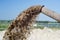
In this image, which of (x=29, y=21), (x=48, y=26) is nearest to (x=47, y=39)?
(x=48, y=26)

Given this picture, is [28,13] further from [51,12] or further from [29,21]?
[51,12]

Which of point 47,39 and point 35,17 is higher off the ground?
point 35,17

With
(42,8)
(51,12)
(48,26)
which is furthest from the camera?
(48,26)

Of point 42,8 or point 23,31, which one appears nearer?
point 42,8

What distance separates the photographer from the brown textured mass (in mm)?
2062

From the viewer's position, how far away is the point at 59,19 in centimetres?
165

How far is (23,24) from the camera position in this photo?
2.11 metres

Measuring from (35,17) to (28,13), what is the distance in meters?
0.09

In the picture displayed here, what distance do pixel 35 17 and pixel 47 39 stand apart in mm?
10031

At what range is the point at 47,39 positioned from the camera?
39.5 ft

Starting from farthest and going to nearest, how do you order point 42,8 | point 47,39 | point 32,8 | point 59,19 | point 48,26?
point 48,26 → point 47,39 → point 32,8 → point 42,8 → point 59,19

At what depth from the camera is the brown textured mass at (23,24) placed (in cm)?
206

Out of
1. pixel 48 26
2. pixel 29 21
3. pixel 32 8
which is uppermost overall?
pixel 32 8

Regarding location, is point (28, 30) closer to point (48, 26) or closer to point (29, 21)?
point (29, 21)
